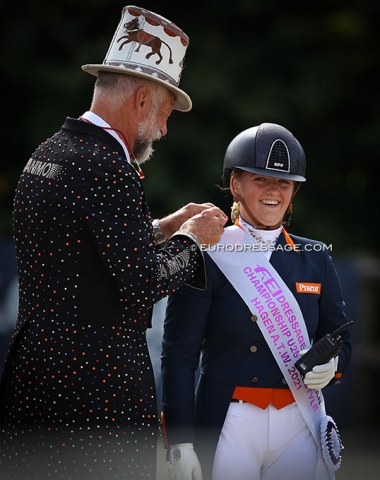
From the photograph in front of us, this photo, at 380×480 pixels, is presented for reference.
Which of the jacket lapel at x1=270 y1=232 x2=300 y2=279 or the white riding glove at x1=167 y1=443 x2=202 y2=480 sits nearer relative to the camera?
the white riding glove at x1=167 y1=443 x2=202 y2=480

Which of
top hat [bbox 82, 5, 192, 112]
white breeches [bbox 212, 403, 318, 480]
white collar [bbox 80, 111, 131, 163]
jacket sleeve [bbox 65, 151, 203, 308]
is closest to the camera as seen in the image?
jacket sleeve [bbox 65, 151, 203, 308]

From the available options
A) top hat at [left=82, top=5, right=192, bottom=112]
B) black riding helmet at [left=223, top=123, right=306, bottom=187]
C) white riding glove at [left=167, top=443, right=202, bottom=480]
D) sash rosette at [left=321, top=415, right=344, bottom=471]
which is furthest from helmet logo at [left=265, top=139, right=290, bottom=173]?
white riding glove at [left=167, top=443, right=202, bottom=480]

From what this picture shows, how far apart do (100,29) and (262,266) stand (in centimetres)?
887

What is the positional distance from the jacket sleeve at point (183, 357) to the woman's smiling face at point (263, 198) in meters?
0.38

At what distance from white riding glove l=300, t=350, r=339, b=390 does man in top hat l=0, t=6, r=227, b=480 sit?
59 cm

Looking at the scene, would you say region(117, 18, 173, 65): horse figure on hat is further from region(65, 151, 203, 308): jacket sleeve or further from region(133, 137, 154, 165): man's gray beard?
region(65, 151, 203, 308): jacket sleeve

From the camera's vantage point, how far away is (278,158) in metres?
3.92

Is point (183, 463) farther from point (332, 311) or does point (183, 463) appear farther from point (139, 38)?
point (139, 38)

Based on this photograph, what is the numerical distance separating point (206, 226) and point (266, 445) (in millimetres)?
793

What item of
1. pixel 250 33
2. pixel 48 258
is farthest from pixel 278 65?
pixel 48 258

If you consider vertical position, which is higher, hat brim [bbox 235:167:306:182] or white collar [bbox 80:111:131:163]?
white collar [bbox 80:111:131:163]

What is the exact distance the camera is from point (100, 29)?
12.3 meters

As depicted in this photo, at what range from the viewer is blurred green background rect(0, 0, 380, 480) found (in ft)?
38.5

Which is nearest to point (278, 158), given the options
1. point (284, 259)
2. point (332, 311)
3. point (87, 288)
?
point (284, 259)
